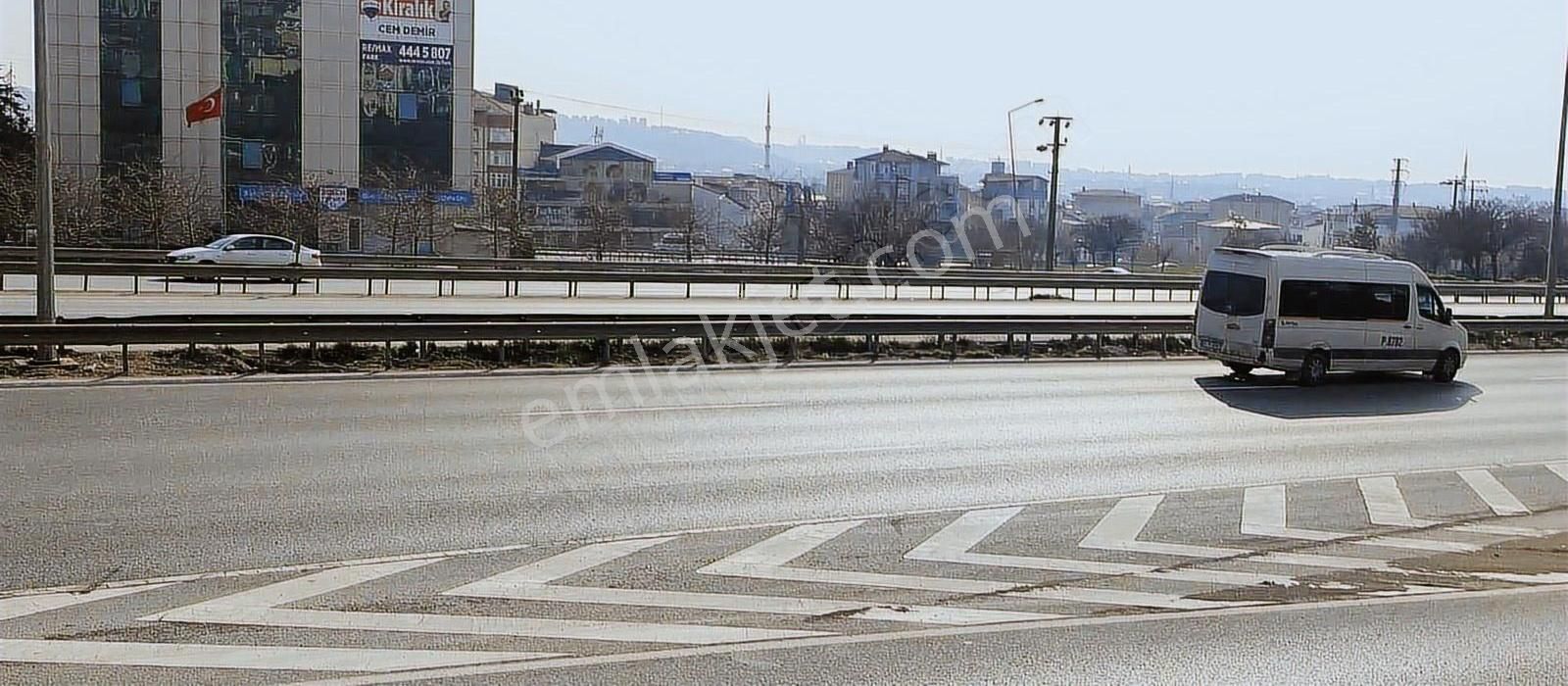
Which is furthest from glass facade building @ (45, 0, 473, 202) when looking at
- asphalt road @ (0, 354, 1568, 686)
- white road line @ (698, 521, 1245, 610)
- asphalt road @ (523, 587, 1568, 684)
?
asphalt road @ (523, 587, 1568, 684)

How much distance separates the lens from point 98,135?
65312 millimetres

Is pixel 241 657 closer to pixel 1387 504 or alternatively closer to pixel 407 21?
pixel 1387 504

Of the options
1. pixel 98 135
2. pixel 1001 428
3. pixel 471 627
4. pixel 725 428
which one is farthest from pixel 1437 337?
pixel 98 135

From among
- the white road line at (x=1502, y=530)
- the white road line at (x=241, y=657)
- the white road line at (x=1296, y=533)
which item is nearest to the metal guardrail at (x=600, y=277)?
the white road line at (x=1296, y=533)

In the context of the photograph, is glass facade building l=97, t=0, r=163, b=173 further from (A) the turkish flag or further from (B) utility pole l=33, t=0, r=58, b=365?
(B) utility pole l=33, t=0, r=58, b=365

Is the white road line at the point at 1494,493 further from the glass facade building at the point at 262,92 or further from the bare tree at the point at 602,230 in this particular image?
the glass facade building at the point at 262,92

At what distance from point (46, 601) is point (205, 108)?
63.7m

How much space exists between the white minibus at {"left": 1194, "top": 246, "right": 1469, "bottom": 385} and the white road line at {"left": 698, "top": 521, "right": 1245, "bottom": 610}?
1289 centimetres

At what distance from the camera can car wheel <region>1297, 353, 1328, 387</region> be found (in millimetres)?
20406

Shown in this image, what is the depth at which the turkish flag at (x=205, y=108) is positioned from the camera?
65.7 meters

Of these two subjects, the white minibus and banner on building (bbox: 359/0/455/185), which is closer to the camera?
the white minibus

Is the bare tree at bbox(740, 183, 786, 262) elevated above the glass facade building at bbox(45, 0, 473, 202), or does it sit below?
below

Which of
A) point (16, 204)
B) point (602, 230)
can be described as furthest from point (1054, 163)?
point (16, 204)

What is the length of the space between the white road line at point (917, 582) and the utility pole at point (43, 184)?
12478 mm
